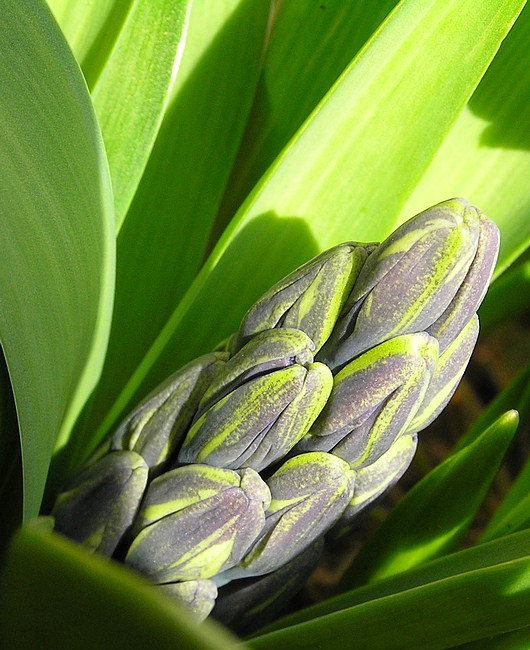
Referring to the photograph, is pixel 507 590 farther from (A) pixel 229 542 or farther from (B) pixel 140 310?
(B) pixel 140 310

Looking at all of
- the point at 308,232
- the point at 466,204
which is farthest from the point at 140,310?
the point at 466,204

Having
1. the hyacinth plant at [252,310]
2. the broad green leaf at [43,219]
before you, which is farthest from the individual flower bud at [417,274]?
the broad green leaf at [43,219]

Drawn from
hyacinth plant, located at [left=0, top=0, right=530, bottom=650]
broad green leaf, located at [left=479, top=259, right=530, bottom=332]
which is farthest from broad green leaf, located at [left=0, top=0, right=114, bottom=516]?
broad green leaf, located at [left=479, top=259, right=530, bottom=332]

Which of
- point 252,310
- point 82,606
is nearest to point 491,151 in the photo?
point 252,310

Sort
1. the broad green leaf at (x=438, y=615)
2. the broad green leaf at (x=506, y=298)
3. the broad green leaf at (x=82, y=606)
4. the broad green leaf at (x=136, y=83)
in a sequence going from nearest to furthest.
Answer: the broad green leaf at (x=82, y=606) < the broad green leaf at (x=438, y=615) < the broad green leaf at (x=136, y=83) < the broad green leaf at (x=506, y=298)

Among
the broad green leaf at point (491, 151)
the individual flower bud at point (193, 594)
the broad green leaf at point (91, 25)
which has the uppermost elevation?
the broad green leaf at point (491, 151)

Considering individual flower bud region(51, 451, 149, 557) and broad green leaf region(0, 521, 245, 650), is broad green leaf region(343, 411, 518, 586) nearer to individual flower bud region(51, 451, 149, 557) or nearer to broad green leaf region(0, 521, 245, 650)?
individual flower bud region(51, 451, 149, 557)

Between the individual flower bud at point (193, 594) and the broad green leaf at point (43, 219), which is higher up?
the broad green leaf at point (43, 219)

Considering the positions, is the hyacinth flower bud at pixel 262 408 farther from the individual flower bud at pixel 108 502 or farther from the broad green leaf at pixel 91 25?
the broad green leaf at pixel 91 25
